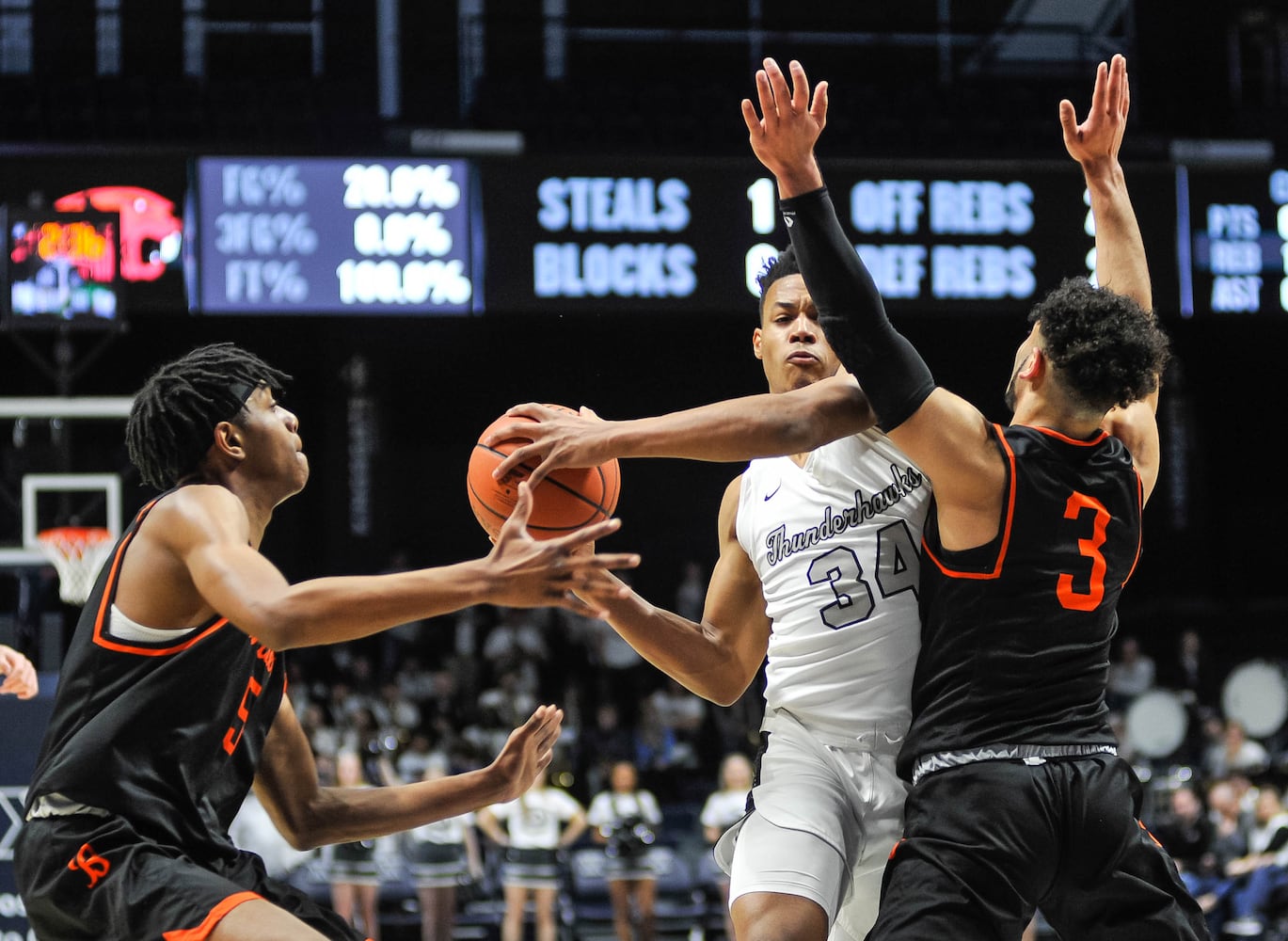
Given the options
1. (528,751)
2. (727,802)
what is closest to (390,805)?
(528,751)

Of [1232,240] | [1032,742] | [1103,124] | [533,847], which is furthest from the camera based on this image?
[533,847]

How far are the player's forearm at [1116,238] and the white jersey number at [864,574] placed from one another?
2.46 feet

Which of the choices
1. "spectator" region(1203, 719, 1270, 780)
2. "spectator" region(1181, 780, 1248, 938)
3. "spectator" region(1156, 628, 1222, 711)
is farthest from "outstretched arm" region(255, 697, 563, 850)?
"spectator" region(1156, 628, 1222, 711)

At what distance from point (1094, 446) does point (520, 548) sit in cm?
122

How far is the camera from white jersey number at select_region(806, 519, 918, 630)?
3391mm

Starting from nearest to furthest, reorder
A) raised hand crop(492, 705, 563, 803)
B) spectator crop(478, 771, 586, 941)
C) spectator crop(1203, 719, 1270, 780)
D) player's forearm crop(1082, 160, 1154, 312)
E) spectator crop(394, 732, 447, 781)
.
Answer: raised hand crop(492, 705, 563, 803) → player's forearm crop(1082, 160, 1154, 312) → spectator crop(478, 771, 586, 941) → spectator crop(1203, 719, 1270, 780) → spectator crop(394, 732, 447, 781)

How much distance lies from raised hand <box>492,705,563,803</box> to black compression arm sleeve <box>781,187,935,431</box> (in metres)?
1.05

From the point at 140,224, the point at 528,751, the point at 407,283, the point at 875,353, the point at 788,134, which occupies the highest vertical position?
the point at 140,224

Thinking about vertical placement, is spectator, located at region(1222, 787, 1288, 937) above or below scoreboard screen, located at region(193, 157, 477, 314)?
below

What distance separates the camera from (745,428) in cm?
309

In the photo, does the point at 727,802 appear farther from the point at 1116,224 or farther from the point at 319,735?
the point at 1116,224

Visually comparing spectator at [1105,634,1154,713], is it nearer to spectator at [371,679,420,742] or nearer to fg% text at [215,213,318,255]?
spectator at [371,679,420,742]

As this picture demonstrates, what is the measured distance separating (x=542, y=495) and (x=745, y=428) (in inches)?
19.8

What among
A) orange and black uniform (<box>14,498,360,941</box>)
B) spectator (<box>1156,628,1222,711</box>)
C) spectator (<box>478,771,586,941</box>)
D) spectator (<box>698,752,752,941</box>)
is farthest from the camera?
spectator (<box>1156,628,1222,711</box>)
